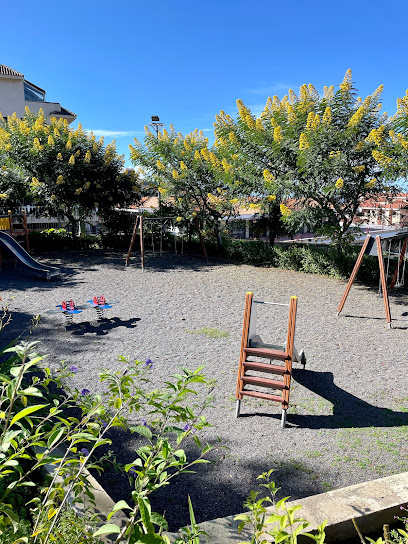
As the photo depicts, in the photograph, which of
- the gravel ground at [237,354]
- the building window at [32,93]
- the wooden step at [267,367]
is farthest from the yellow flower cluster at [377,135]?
the building window at [32,93]

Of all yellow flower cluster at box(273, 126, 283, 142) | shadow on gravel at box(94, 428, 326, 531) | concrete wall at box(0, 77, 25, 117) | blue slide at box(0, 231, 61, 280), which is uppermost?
concrete wall at box(0, 77, 25, 117)

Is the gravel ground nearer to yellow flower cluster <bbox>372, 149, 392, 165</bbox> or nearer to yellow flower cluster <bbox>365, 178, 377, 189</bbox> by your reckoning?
yellow flower cluster <bbox>365, 178, 377, 189</bbox>

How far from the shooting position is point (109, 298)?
10109mm

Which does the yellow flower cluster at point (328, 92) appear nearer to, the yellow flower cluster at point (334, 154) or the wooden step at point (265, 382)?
the yellow flower cluster at point (334, 154)

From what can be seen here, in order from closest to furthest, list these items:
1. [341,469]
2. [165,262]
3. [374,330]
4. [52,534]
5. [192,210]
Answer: [52,534], [341,469], [374,330], [165,262], [192,210]

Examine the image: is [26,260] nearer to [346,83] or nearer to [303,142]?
[303,142]

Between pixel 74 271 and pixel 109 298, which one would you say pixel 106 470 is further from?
pixel 74 271

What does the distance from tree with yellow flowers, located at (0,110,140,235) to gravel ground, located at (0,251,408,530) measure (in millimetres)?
4447

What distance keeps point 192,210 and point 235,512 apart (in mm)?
14636

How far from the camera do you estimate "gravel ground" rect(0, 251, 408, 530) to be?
3557 mm

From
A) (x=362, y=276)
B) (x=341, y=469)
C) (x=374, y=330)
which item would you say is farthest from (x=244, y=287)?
(x=341, y=469)

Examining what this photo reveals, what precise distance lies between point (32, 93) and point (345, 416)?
37972mm

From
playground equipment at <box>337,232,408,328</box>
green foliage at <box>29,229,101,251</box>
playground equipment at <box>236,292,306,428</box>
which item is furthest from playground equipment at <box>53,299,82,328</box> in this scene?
green foliage at <box>29,229,101,251</box>

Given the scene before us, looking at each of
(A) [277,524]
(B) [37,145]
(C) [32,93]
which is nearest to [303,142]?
(B) [37,145]
